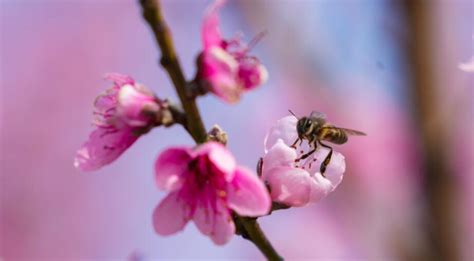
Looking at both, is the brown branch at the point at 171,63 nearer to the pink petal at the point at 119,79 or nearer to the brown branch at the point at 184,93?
the brown branch at the point at 184,93

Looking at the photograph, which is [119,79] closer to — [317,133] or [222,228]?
[222,228]

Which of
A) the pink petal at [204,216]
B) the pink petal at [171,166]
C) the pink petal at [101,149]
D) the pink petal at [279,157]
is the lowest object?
the pink petal at [204,216]

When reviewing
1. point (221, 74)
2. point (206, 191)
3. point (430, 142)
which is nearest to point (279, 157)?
point (206, 191)

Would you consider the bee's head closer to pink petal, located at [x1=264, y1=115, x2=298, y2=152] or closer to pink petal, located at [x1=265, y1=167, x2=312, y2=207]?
pink petal, located at [x1=264, y1=115, x2=298, y2=152]

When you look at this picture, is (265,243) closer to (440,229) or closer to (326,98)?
(440,229)

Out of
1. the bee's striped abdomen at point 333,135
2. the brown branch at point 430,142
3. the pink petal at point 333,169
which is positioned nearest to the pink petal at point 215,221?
the pink petal at point 333,169

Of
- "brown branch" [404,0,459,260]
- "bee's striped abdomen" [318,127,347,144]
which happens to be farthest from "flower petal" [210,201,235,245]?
"brown branch" [404,0,459,260]

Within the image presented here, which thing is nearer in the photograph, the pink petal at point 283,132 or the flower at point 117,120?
the flower at point 117,120
